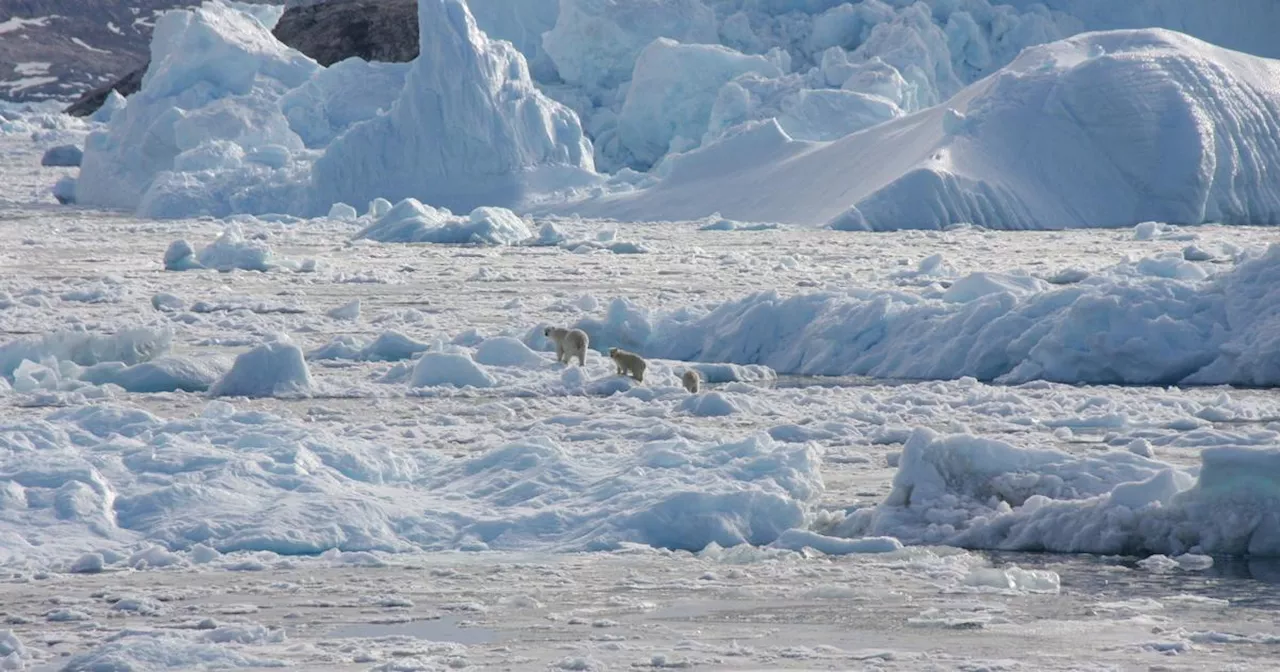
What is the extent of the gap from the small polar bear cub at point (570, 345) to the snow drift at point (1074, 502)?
3.85 meters

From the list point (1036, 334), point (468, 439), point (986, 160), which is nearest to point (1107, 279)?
point (1036, 334)

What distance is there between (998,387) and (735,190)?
43.0 ft

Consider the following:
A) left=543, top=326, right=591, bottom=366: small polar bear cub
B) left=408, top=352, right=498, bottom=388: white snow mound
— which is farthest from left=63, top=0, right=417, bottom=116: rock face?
left=408, top=352, right=498, bottom=388: white snow mound

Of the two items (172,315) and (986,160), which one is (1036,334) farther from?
(986,160)

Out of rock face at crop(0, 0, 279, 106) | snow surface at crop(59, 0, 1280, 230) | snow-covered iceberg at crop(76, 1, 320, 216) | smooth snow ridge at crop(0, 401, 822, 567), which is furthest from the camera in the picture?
rock face at crop(0, 0, 279, 106)

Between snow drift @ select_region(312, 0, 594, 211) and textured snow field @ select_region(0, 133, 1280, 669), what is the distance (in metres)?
10.8

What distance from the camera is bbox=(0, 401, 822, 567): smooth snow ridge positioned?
5434mm

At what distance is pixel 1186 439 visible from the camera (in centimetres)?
700

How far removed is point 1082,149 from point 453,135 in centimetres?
820

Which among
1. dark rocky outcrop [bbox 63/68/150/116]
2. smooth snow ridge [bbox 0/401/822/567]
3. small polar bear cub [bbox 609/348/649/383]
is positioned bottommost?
dark rocky outcrop [bbox 63/68/150/116]

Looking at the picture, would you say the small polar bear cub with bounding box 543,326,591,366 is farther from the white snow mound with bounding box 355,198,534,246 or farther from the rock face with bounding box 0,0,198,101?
the rock face with bounding box 0,0,198,101

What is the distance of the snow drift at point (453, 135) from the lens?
22141 millimetres

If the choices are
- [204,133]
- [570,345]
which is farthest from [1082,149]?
[204,133]

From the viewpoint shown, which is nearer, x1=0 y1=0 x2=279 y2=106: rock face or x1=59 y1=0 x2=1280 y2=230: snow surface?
x1=59 y1=0 x2=1280 y2=230: snow surface
